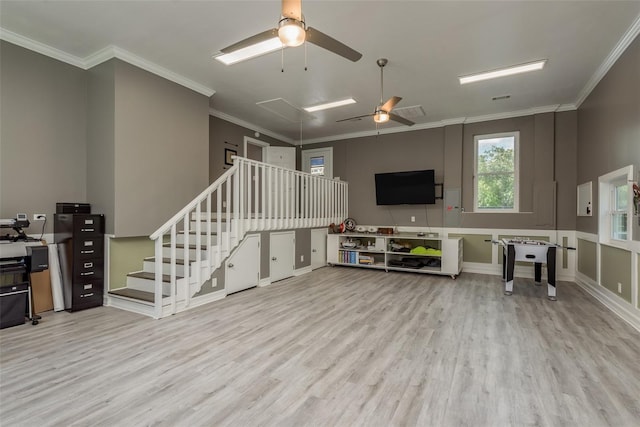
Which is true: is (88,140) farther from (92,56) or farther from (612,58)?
(612,58)

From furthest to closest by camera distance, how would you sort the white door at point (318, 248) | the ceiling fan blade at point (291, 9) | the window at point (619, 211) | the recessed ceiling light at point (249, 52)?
the white door at point (318, 248), the window at point (619, 211), the recessed ceiling light at point (249, 52), the ceiling fan blade at point (291, 9)

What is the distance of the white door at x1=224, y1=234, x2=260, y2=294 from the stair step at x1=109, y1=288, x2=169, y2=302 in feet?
3.26

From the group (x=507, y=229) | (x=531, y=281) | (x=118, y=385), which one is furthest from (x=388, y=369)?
(x=507, y=229)

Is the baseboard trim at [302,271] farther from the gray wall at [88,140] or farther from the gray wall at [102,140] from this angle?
the gray wall at [102,140]

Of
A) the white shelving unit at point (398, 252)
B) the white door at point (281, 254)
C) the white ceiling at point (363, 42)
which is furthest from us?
the white shelving unit at point (398, 252)

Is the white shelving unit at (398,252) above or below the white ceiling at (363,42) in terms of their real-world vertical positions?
below

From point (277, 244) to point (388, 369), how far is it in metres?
3.51

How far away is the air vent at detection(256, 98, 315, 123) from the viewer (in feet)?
18.8

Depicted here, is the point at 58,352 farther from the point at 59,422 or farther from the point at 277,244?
the point at 277,244

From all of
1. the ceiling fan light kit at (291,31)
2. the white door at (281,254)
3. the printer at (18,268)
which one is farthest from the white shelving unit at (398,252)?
the printer at (18,268)

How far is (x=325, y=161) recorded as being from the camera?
827cm

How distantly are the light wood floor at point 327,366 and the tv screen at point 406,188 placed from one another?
315cm

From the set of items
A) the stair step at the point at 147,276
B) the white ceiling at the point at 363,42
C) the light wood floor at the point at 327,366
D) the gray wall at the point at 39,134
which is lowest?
the light wood floor at the point at 327,366

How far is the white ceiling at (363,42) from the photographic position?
316cm
